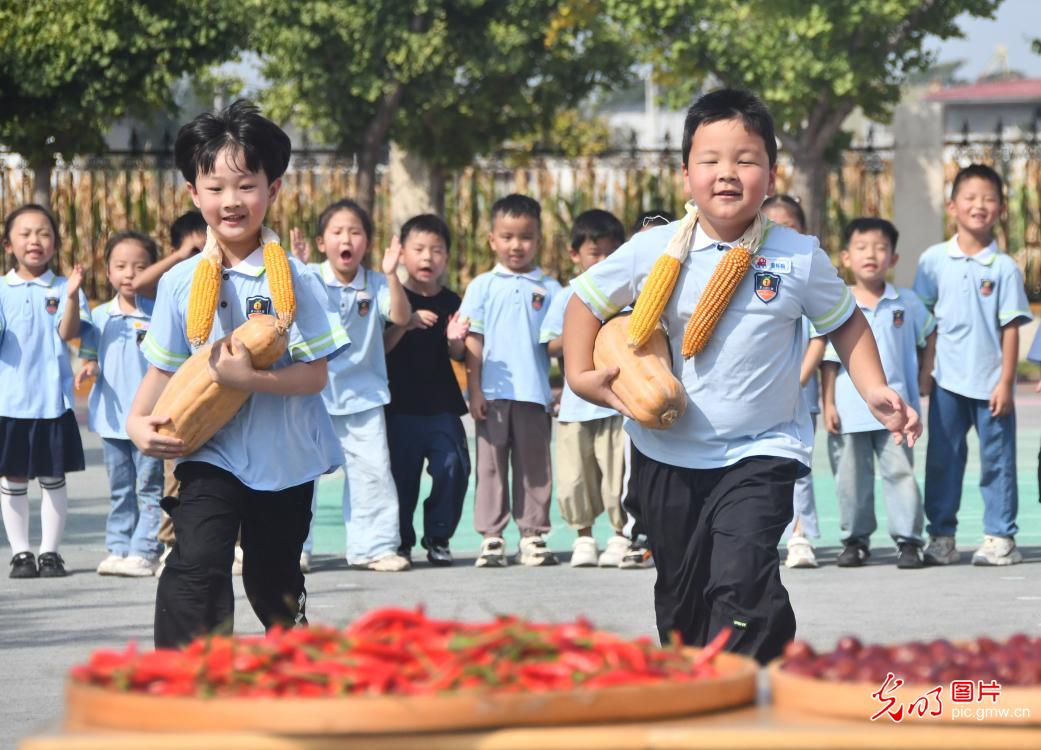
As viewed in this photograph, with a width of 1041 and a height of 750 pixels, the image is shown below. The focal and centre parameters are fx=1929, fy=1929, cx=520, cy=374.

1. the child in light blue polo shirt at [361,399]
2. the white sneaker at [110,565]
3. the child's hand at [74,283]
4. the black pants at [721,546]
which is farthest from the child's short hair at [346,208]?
the black pants at [721,546]

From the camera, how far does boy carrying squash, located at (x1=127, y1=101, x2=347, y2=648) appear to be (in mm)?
5922

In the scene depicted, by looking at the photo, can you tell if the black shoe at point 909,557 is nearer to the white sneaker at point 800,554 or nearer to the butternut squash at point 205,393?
the white sneaker at point 800,554

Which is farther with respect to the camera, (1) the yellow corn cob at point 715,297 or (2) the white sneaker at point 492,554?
(2) the white sneaker at point 492,554

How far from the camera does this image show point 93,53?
22.4 meters

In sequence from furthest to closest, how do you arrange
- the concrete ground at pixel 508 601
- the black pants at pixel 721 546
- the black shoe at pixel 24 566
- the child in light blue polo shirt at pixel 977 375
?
the child in light blue polo shirt at pixel 977 375 → the black shoe at pixel 24 566 → the concrete ground at pixel 508 601 → the black pants at pixel 721 546

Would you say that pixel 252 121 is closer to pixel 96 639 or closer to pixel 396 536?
pixel 96 639

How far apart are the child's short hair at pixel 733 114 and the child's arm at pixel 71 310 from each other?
196 inches

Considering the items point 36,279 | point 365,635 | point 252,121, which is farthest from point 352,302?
point 365,635

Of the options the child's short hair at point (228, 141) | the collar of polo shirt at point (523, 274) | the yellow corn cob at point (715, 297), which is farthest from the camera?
the collar of polo shirt at point (523, 274)

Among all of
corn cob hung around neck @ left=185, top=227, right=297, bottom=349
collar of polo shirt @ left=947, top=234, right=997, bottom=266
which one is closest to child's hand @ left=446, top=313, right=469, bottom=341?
collar of polo shirt @ left=947, top=234, right=997, bottom=266

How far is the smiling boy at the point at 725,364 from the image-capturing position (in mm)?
5918

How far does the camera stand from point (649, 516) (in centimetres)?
618

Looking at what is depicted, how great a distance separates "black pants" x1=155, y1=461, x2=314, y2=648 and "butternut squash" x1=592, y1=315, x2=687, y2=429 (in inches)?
42.9

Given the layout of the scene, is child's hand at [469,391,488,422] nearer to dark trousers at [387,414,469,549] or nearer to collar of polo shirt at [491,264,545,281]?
dark trousers at [387,414,469,549]
